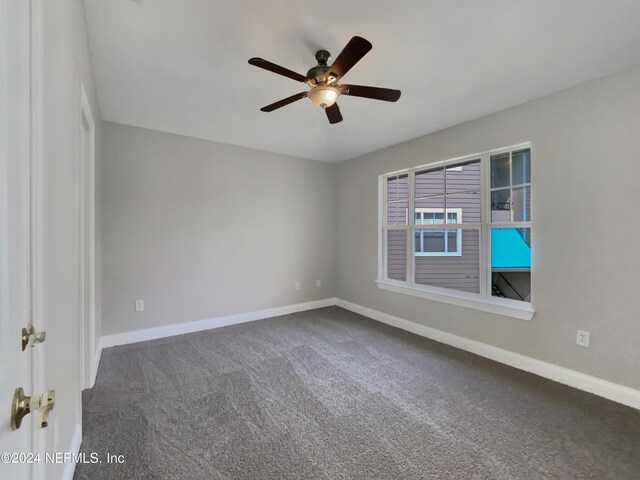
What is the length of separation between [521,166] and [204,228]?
3696mm

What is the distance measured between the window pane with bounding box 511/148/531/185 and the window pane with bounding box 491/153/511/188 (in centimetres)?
7

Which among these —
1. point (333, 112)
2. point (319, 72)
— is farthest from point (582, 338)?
point (319, 72)

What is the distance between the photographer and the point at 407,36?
1821mm

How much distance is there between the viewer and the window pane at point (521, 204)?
273 centimetres

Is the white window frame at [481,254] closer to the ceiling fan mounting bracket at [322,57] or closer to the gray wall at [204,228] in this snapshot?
the gray wall at [204,228]

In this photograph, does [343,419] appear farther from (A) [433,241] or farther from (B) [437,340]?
(A) [433,241]

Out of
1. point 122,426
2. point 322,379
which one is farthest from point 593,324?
point 122,426

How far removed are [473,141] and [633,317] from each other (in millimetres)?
2012

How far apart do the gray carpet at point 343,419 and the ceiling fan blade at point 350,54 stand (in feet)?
7.54

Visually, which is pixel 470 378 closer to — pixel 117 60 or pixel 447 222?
pixel 447 222

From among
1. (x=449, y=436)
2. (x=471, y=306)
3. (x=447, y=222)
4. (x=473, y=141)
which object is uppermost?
(x=473, y=141)

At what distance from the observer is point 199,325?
3.69 metres

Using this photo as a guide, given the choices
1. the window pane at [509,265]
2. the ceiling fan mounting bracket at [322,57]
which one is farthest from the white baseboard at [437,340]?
the ceiling fan mounting bracket at [322,57]

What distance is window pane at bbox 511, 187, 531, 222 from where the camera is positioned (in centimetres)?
273
